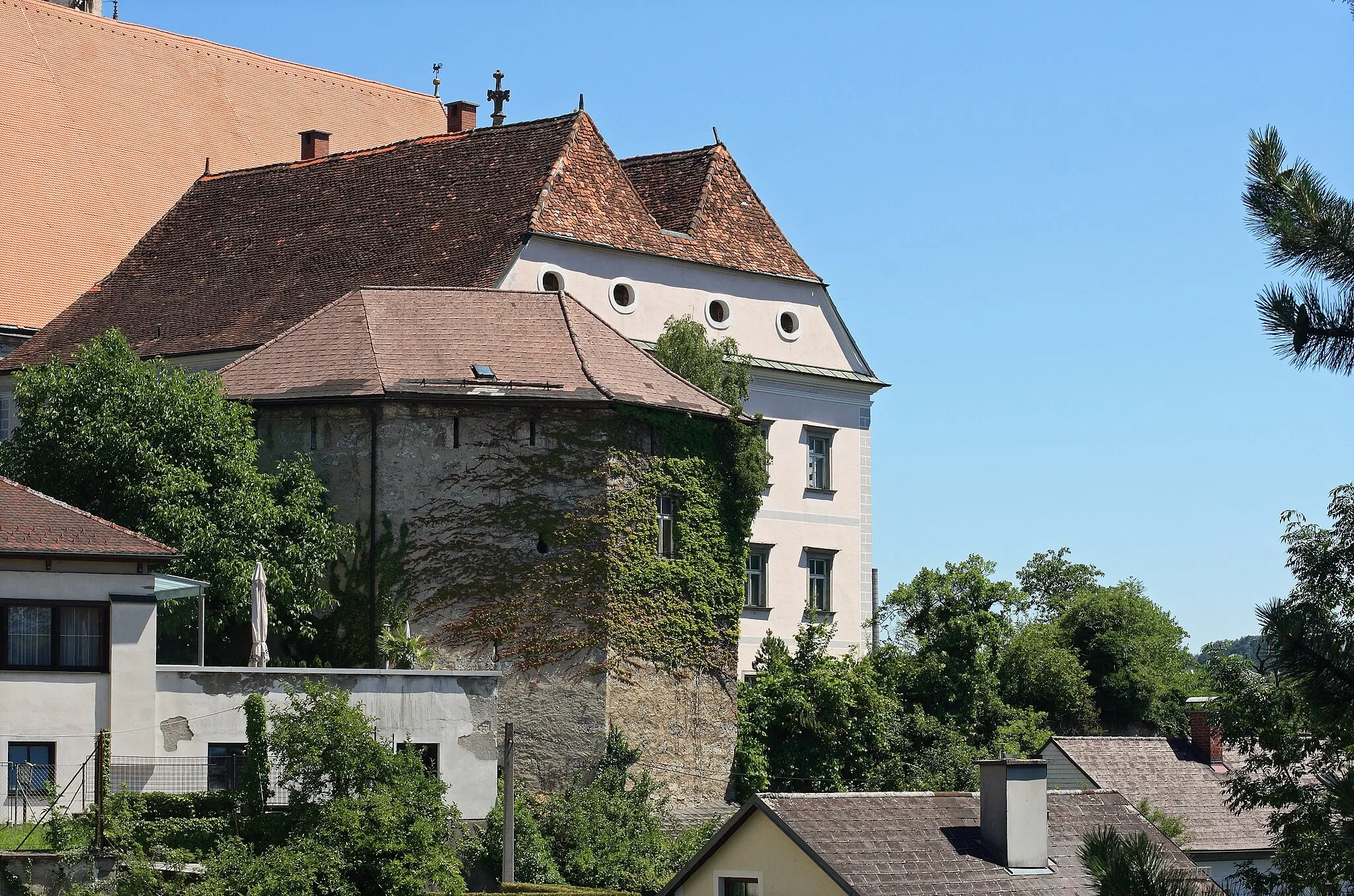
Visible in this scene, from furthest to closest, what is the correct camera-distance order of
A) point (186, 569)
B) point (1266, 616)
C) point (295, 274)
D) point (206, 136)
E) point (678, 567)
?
point (206, 136)
point (295, 274)
point (678, 567)
point (186, 569)
point (1266, 616)

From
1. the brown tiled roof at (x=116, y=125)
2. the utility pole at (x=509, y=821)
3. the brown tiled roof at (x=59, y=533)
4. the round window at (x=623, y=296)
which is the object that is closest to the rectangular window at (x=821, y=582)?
the round window at (x=623, y=296)

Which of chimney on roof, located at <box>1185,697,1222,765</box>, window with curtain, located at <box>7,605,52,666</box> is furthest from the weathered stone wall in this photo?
chimney on roof, located at <box>1185,697,1222,765</box>

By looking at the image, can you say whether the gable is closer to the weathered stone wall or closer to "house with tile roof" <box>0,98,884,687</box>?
the weathered stone wall

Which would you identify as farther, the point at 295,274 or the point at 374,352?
the point at 295,274

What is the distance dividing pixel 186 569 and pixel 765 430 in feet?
48.1

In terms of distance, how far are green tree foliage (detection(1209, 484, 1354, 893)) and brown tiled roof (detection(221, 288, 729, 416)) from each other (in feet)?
47.1

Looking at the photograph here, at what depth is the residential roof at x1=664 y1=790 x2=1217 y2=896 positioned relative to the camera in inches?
1080

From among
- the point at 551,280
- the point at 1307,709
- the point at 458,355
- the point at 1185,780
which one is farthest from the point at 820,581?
the point at 1307,709

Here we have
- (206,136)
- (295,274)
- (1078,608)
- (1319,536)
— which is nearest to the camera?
(1319,536)

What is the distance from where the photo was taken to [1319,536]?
20.2 meters

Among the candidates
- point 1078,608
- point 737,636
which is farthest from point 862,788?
point 1078,608

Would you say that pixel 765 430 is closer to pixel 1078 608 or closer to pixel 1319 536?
pixel 1078 608

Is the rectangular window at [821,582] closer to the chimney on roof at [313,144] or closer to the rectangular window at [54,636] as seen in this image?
the chimney on roof at [313,144]

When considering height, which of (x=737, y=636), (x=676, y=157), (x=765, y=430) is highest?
(x=676, y=157)
